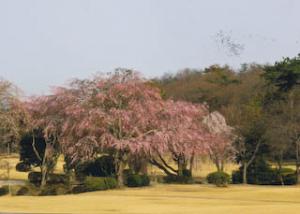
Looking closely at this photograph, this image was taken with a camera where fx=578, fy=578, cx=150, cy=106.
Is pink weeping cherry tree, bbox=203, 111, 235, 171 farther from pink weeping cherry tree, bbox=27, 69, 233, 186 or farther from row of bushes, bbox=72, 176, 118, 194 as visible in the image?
row of bushes, bbox=72, 176, 118, 194

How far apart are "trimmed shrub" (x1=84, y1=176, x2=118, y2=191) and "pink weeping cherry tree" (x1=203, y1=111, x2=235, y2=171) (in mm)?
7435

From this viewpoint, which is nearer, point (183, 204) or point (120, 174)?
point (183, 204)

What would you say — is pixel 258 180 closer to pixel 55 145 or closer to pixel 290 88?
pixel 290 88

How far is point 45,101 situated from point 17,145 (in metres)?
3.84

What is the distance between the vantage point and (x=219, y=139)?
40.5 meters

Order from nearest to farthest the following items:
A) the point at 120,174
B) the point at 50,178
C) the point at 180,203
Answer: the point at 180,203 → the point at 120,174 → the point at 50,178

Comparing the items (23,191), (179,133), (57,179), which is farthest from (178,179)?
(23,191)

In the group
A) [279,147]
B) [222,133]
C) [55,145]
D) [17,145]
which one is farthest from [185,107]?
[17,145]

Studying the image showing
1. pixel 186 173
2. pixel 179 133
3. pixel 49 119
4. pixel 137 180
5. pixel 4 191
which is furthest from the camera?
pixel 186 173

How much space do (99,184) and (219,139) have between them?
9.53 m

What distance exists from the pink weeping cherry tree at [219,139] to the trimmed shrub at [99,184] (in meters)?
7.43

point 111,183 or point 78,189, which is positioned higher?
point 111,183

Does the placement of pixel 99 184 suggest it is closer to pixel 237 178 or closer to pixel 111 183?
pixel 111 183

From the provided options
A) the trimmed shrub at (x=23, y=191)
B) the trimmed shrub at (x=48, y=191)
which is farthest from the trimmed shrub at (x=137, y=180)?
the trimmed shrub at (x=23, y=191)
